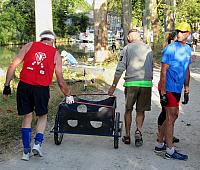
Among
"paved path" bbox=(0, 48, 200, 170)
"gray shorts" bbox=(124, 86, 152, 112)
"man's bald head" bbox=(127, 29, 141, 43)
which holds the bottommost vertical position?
"paved path" bbox=(0, 48, 200, 170)

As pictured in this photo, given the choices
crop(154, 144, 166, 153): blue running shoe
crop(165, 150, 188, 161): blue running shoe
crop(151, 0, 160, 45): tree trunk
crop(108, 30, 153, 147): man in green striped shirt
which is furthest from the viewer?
crop(151, 0, 160, 45): tree trunk

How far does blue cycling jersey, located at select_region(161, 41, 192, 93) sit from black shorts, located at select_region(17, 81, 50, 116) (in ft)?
5.99

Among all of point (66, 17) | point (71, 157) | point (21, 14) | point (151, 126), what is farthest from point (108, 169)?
point (66, 17)

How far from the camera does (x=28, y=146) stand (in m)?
5.88

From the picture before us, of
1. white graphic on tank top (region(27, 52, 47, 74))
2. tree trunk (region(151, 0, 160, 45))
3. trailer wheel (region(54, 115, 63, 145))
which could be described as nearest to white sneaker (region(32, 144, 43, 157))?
trailer wheel (region(54, 115, 63, 145))

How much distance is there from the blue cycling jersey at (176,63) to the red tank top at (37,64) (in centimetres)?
168

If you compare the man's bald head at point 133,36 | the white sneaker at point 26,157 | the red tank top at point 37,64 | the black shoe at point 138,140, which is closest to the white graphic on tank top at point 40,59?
the red tank top at point 37,64

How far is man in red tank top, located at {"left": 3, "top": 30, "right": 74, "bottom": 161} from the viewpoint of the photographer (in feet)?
19.0

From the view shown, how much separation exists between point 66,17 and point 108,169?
2385 inches

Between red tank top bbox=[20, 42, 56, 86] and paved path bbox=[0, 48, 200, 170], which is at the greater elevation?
red tank top bbox=[20, 42, 56, 86]

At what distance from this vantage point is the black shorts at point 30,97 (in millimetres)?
5840

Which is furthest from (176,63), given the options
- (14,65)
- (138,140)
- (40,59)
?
(14,65)

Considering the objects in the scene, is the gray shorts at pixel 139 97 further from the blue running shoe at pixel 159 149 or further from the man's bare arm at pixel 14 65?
the man's bare arm at pixel 14 65

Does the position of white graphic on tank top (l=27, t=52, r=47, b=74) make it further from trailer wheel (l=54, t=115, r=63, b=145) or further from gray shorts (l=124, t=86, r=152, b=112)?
gray shorts (l=124, t=86, r=152, b=112)
